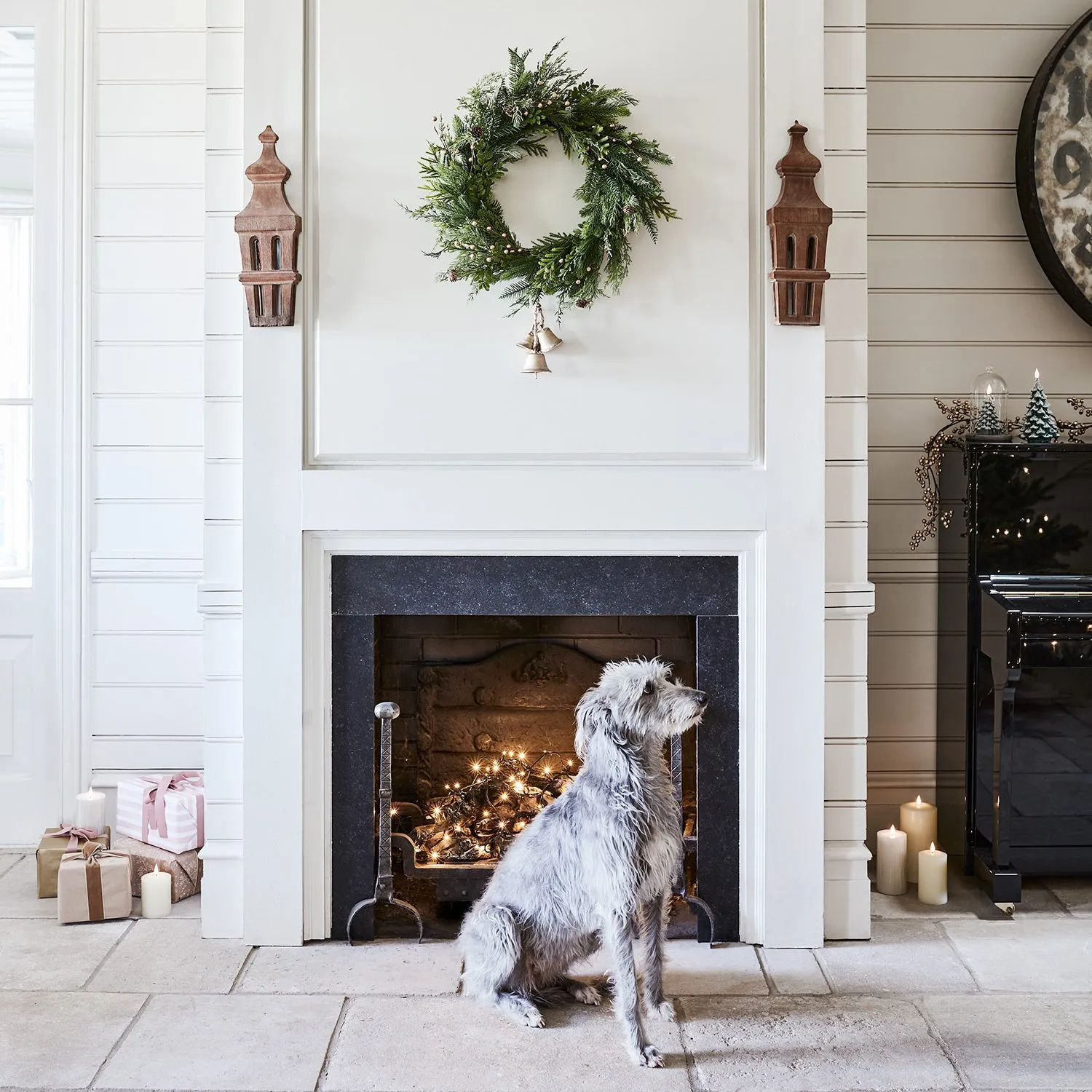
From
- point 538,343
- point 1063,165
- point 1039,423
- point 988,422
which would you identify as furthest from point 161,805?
point 1063,165

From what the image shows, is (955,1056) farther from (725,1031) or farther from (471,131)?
(471,131)

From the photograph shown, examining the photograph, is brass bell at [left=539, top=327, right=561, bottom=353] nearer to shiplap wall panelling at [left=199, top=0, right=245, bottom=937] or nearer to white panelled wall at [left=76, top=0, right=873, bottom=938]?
shiplap wall panelling at [left=199, top=0, right=245, bottom=937]

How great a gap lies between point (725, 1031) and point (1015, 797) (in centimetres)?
119

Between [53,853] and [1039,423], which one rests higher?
[1039,423]

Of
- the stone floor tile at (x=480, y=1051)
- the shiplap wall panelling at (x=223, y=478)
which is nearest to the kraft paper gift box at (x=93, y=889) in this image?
the shiplap wall panelling at (x=223, y=478)

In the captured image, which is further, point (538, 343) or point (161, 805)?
point (161, 805)

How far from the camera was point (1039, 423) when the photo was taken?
2949 millimetres

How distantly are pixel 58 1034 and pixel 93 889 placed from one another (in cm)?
60

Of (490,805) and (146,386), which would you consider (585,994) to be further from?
(146,386)

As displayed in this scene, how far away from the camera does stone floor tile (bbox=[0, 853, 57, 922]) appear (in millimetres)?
2879

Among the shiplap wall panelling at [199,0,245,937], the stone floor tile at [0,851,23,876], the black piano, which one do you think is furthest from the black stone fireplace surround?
the stone floor tile at [0,851,23,876]

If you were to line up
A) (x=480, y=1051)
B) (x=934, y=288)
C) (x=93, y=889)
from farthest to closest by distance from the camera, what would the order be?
(x=934, y=288) → (x=93, y=889) → (x=480, y=1051)

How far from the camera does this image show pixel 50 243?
3324 millimetres

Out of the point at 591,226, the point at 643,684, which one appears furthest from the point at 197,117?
the point at 643,684
